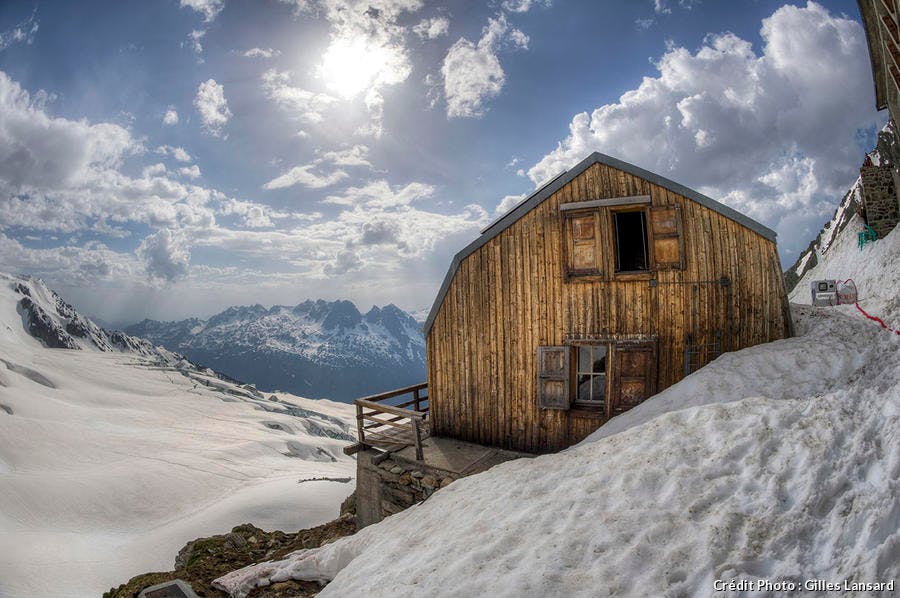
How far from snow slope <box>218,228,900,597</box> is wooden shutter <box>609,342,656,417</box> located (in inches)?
54.4

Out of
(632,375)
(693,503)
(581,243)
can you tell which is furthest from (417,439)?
(693,503)

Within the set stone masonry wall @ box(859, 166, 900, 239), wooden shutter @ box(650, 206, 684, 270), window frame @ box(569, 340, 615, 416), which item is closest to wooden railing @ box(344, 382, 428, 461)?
window frame @ box(569, 340, 615, 416)

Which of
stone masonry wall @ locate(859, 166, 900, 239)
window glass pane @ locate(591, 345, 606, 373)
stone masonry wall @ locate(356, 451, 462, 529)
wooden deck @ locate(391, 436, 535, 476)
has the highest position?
stone masonry wall @ locate(859, 166, 900, 239)

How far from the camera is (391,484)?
11117 mm

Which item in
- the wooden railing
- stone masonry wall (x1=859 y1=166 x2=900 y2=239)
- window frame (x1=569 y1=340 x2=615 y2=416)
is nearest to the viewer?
window frame (x1=569 y1=340 x2=615 y2=416)

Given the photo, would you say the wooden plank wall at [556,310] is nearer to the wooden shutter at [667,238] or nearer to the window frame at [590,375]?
the wooden shutter at [667,238]

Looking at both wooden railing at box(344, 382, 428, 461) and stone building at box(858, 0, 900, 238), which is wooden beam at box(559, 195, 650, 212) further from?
stone building at box(858, 0, 900, 238)

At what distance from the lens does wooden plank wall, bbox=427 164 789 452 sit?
960 cm

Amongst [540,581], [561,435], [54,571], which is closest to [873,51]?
[561,435]

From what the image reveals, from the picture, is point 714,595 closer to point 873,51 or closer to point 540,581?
point 540,581

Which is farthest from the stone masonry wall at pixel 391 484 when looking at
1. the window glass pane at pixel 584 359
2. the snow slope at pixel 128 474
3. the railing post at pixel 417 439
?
the snow slope at pixel 128 474

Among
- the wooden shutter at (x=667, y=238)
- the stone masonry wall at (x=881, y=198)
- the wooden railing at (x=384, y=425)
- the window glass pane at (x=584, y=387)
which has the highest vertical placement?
the stone masonry wall at (x=881, y=198)

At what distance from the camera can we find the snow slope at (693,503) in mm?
4324

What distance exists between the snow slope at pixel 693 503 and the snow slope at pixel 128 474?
51.6 feet
